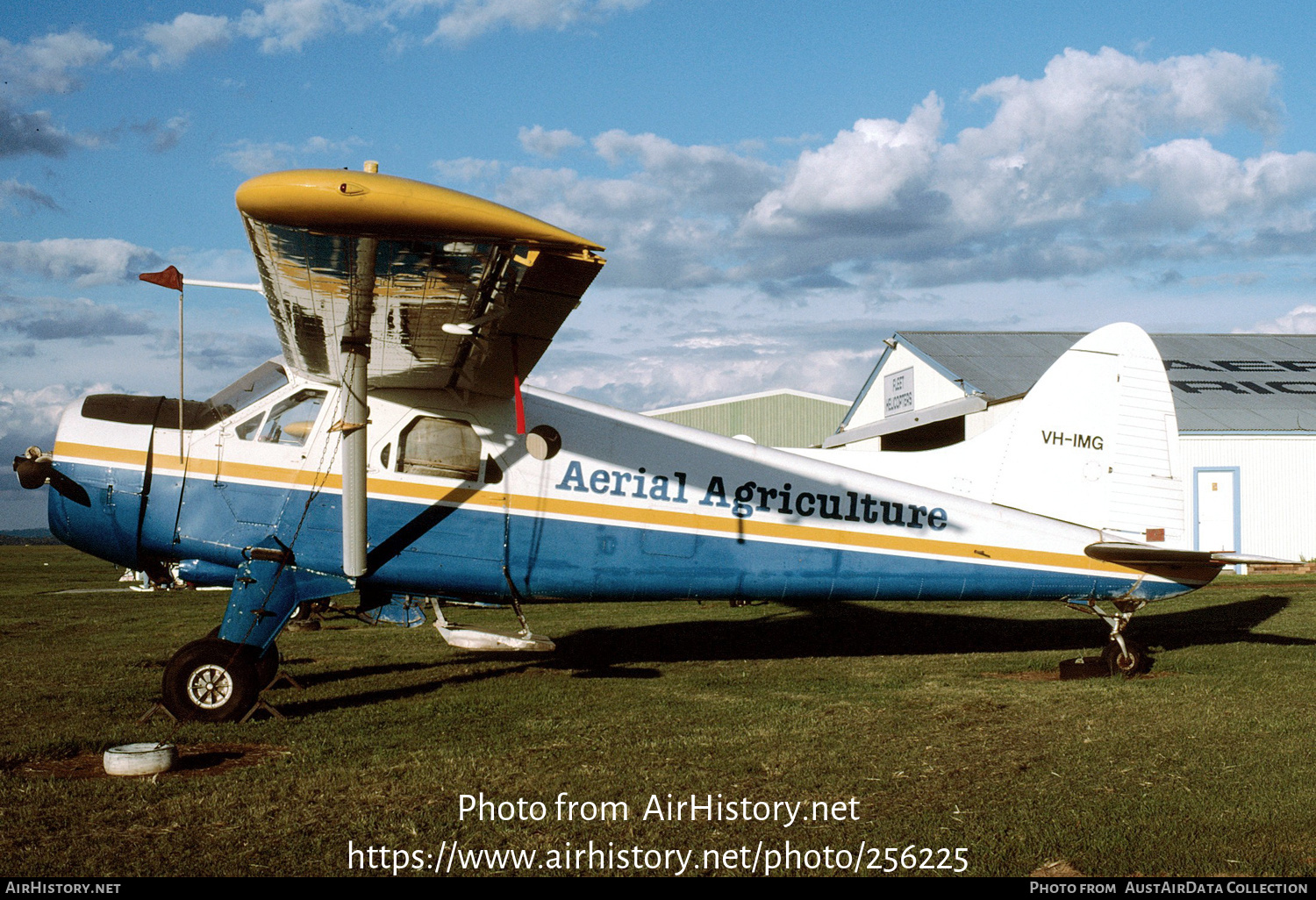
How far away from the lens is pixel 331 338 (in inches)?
247

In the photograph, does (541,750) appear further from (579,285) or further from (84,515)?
(84,515)

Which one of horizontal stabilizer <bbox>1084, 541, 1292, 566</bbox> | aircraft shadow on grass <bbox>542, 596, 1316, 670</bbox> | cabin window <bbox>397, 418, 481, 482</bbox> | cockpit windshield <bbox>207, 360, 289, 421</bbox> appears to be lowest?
aircraft shadow on grass <bbox>542, 596, 1316, 670</bbox>

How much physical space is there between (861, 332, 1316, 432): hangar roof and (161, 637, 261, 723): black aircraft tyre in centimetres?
1966

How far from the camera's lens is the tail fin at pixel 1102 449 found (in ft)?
27.2

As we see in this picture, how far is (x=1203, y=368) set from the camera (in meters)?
26.4

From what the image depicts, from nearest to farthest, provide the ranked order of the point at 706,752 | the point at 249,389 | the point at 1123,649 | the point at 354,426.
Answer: the point at 706,752, the point at 354,426, the point at 249,389, the point at 1123,649

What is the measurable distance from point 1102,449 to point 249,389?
24.1 feet

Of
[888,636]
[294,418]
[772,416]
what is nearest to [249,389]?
[294,418]

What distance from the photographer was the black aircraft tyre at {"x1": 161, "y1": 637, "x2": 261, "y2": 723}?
624 centimetres

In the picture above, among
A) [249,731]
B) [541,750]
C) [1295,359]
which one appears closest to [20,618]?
[249,731]

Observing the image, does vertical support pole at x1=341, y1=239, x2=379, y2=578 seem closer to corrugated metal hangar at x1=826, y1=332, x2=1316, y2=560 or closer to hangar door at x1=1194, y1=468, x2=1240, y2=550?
corrugated metal hangar at x1=826, y1=332, x2=1316, y2=560

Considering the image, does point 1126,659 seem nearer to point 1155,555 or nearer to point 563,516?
point 1155,555

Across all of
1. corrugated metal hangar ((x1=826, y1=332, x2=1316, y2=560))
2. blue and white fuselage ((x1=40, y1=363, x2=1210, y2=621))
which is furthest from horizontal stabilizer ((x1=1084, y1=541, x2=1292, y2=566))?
corrugated metal hangar ((x1=826, y1=332, x2=1316, y2=560))

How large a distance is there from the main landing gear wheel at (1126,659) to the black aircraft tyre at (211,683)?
6.96m
